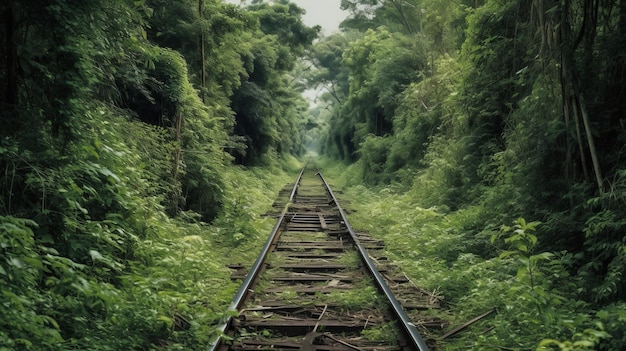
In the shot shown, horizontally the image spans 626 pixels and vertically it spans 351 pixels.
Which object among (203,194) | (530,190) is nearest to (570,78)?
(530,190)

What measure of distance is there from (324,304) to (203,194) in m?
5.73

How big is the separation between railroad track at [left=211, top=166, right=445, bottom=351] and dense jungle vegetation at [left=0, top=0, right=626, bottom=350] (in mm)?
346

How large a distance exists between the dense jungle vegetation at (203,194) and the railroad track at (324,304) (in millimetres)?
346

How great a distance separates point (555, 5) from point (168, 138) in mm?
7354

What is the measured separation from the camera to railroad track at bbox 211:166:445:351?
4.34 metres

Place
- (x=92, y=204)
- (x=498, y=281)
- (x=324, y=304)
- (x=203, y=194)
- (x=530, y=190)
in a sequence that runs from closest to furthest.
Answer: (x=92, y=204), (x=324, y=304), (x=498, y=281), (x=530, y=190), (x=203, y=194)

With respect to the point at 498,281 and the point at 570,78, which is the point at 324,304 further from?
the point at 570,78

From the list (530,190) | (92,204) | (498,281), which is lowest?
(498,281)

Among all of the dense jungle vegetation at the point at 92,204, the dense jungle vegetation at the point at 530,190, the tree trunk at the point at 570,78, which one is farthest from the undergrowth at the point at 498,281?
the dense jungle vegetation at the point at 92,204

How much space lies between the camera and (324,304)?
5320mm

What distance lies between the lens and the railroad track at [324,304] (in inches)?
171

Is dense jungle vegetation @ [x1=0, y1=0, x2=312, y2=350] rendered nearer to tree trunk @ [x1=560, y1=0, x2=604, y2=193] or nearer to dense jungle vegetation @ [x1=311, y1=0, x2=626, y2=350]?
dense jungle vegetation @ [x1=311, y1=0, x2=626, y2=350]

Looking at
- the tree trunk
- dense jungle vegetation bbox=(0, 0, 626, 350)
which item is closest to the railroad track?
dense jungle vegetation bbox=(0, 0, 626, 350)

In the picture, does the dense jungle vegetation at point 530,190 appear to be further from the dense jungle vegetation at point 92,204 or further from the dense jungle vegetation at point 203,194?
the dense jungle vegetation at point 92,204
